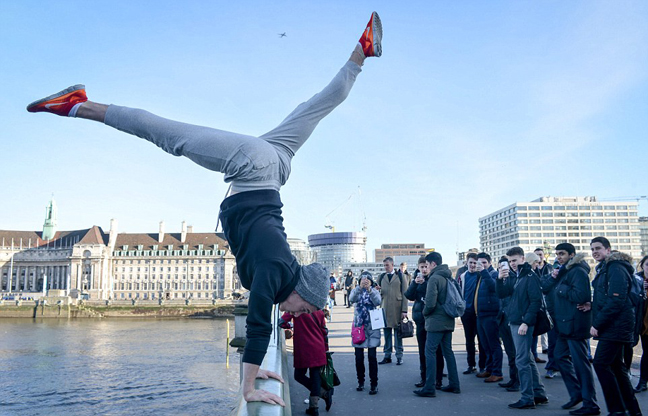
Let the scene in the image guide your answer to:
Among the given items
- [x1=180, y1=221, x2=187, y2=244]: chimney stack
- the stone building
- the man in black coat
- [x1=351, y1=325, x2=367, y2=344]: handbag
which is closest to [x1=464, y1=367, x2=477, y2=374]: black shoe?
the man in black coat

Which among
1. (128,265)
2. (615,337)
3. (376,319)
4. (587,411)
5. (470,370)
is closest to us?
(615,337)

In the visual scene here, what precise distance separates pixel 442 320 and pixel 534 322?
1461 mm

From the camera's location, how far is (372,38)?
2.86 meters

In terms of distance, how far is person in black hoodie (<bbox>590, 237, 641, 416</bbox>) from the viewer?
6.23m

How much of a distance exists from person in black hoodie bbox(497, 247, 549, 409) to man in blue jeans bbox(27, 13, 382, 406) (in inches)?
216

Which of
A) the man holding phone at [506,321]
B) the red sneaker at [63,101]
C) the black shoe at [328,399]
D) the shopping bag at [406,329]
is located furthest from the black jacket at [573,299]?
the red sneaker at [63,101]

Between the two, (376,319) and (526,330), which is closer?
(526,330)

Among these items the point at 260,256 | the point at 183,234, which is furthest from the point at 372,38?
the point at 183,234

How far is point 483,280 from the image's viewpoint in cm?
963

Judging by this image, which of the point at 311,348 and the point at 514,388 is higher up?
the point at 311,348

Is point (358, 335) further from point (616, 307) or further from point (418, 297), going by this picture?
point (616, 307)

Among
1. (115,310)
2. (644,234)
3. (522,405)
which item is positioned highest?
(644,234)

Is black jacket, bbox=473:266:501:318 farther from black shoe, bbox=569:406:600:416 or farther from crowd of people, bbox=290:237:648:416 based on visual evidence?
black shoe, bbox=569:406:600:416

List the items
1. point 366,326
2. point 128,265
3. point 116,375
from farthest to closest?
1. point 128,265
2. point 116,375
3. point 366,326
